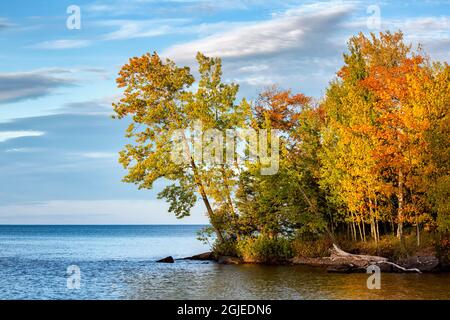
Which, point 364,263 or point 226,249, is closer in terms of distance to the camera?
point 364,263

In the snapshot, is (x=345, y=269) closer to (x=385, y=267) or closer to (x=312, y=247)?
(x=385, y=267)

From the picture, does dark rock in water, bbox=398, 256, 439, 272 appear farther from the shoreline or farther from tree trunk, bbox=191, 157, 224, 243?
tree trunk, bbox=191, 157, 224, 243

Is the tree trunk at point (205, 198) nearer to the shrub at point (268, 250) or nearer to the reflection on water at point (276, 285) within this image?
the shrub at point (268, 250)

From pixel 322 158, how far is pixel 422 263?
31.3 ft

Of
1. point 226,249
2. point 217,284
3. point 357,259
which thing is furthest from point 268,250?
point 217,284

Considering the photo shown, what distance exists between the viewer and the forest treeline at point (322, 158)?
3897 cm

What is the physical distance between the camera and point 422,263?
3806 cm

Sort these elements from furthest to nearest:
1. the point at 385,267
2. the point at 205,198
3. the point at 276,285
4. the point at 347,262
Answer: the point at 205,198 < the point at 347,262 < the point at 385,267 < the point at 276,285

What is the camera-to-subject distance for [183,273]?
Answer: 41625 millimetres

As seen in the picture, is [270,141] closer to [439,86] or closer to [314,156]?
[314,156]

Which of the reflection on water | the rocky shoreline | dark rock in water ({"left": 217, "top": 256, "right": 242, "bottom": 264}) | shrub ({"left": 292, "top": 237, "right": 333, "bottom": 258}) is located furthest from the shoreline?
dark rock in water ({"left": 217, "top": 256, "right": 242, "bottom": 264})

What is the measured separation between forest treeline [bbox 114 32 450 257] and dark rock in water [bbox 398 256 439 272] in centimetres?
151

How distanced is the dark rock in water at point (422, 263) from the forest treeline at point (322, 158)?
1505mm

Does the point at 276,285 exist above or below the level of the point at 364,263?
below
